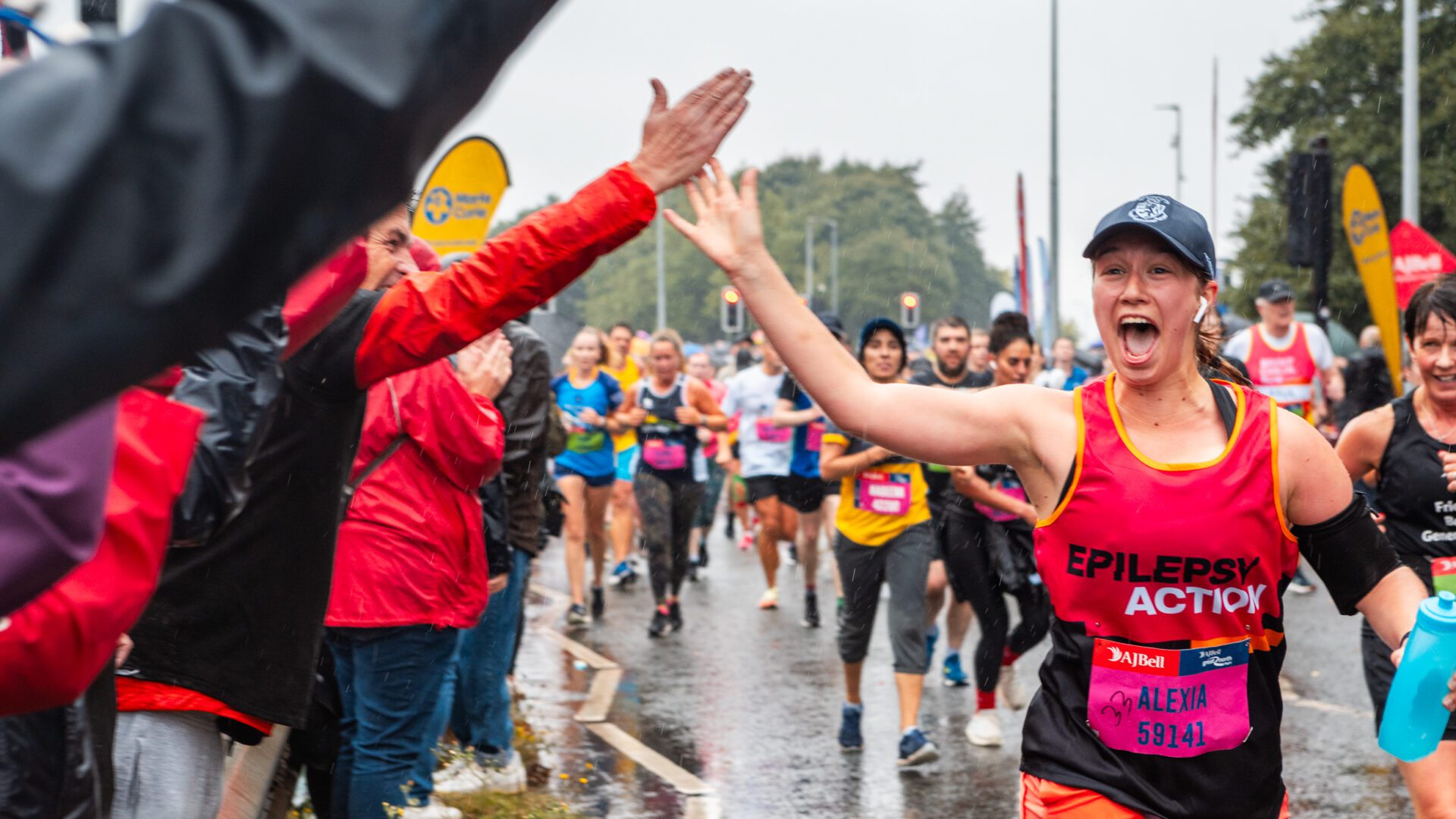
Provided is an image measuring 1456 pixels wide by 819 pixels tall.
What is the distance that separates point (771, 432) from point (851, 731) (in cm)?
503

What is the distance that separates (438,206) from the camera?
32.8 feet

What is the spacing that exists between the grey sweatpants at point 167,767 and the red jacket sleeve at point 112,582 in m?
1.29

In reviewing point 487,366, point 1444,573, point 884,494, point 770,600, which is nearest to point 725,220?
point 487,366

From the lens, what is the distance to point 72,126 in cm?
87

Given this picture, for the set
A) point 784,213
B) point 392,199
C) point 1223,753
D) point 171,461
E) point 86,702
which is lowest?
point 1223,753

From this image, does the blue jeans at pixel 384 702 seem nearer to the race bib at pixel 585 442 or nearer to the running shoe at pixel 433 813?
the running shoe at pixel 433 813

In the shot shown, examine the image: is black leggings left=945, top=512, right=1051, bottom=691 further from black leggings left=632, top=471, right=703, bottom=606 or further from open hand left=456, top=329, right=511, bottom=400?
open hand left=456, top=329, right=511, bottom=400

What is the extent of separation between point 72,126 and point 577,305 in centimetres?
13304

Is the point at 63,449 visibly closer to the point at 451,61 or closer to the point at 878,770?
the point at 451,61

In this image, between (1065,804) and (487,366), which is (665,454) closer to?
(487,366)

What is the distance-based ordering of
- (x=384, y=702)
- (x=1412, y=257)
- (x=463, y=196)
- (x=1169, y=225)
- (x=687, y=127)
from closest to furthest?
(x=687, y=127) → (x=1169, y=225) → (x=384, y=702) → (x=463, y=196) → (x=1412, y=257)

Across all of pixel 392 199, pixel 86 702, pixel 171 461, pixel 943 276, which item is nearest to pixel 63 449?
pixel 392 199

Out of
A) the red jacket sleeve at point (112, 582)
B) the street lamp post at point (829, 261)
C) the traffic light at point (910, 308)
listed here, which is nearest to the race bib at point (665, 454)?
the red jacket sleeve at point (112, 582)

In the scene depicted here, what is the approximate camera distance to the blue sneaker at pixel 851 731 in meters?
7.84
